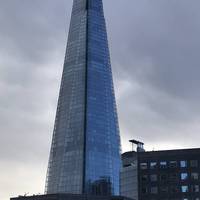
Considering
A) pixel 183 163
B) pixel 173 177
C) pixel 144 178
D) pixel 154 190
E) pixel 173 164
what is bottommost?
pixel 154 190

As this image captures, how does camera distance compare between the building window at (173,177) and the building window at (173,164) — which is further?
the building window at (173,164)

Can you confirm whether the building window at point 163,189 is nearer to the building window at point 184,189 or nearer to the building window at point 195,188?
the building window at point 184,189

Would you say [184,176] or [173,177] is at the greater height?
[184,176]

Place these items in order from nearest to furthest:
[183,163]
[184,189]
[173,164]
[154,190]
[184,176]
→ [184,189] < [184,176] < [154,190] < [183,163] < [173,164]

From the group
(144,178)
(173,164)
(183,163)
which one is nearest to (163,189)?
(144,178)

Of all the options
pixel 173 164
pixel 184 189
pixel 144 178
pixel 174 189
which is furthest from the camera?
pixel 144 178

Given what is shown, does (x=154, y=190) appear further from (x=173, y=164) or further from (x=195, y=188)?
(x=195, y=188)

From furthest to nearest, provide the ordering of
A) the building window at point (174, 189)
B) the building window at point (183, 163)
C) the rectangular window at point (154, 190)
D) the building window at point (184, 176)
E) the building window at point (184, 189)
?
1. the building window at point (183, 163)
2. the rectangular window at point (154, 190)
3. the building window at point (184, 176)
4. the building window at point (174, 189)
5. the building window at point (184, 189)

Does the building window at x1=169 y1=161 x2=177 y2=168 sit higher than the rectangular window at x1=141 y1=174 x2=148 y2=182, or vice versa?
the building window at x1=169 y1=161 x2=177 y2=168

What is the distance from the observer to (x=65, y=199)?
16938cm

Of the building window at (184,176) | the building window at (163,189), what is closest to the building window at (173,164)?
the building window at (184,176)

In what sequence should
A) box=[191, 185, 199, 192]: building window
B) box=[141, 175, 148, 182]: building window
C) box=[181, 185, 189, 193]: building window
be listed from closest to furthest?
box=[191, 185, 199, 192]: building window, box=[181, 185, 189, 193]: building window, box=[141, 175, 148, 182]: building window

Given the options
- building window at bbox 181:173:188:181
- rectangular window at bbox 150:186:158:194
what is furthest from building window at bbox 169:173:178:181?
rectangular window at bbox 150:186:158:194

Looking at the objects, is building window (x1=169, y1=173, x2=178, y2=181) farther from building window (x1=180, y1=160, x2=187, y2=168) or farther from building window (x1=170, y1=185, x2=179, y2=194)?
building window (x1=180, y1=160, x2=187, y2=168)
